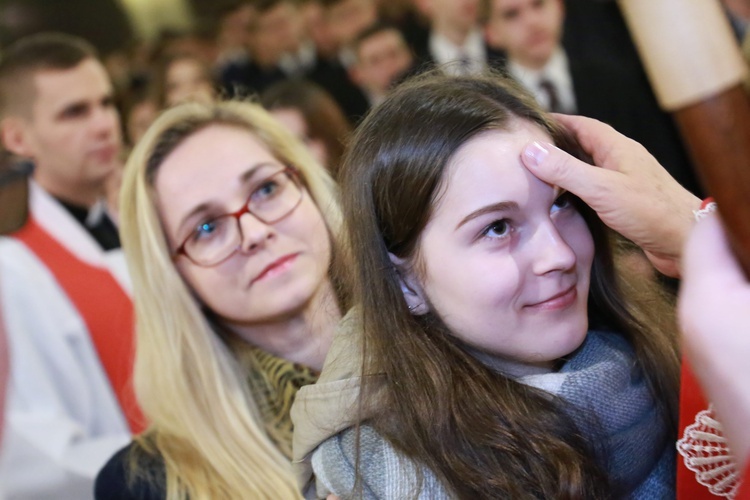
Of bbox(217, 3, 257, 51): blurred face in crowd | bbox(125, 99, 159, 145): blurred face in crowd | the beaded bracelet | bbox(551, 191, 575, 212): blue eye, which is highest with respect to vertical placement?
bbox(217, 3, 257, 51): blurred face in crowd

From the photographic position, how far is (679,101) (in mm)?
496

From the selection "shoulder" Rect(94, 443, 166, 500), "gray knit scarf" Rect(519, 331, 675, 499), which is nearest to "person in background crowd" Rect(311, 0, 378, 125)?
"shoulder" Rect(94, 443, 166, 500)

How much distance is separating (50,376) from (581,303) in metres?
1.62

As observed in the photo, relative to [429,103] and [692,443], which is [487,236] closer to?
[429,103]

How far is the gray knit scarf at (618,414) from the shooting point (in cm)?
93

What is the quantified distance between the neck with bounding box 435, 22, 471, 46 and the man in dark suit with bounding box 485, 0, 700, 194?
300 mm

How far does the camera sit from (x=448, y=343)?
0.96m

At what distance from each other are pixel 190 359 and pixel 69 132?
1.27 m

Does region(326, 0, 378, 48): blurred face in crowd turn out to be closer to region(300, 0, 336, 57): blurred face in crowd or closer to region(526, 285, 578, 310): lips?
region(300, 0, 336, 57): blurred face in crowd

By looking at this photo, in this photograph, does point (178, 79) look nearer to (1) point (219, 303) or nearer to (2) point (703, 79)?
(1) point (219, 303)

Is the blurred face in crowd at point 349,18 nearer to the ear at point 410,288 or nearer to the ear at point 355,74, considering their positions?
the ear at point 355,74

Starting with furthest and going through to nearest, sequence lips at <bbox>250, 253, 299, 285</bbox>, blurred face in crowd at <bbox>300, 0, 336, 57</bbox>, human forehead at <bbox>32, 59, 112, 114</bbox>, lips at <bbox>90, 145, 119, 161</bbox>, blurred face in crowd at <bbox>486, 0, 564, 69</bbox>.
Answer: blurred face in crowd at <bbox>300, 0, 336, 57</bbox> < blurred face in crowd at <bbox>486, 0, 564, 69</bbox> < lips at <bbox>90, 145, 119, 161</bbox> < human forehead at <bbox>32, 59, 112, 114</bbox> < lips at <bbox>250, 253, 299, 285</bbox>

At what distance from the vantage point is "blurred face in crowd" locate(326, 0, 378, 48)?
365 centimetres

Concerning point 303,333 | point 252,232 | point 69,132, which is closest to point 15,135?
point 69,132
